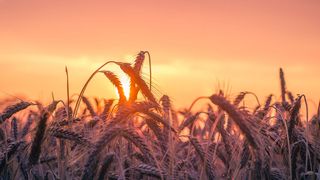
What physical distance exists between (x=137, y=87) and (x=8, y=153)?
1.23 metres

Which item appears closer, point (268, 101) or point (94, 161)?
point (94, 161)

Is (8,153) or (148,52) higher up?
(148,52)

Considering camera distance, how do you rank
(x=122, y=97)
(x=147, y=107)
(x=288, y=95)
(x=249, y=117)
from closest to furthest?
(x=249, y=117), (x=147, y=107), (x=122, y=97), (x=288, y=95)


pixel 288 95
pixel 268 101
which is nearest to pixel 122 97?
pixel 268 101

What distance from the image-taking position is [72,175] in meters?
4.95

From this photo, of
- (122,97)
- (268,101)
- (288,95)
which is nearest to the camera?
(122,97)

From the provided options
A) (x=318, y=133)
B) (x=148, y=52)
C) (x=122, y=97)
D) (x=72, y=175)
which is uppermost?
(x=148, y=52)

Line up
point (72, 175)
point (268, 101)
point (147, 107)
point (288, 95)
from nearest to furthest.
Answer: point (147, 107)
point (72, 175)
point (268, 101)
point (288, 95)

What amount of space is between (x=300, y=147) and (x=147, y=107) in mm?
1737

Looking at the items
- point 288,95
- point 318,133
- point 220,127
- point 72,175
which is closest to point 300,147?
point 318,133

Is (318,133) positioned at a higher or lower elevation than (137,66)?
lower

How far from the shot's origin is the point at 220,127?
5.48m

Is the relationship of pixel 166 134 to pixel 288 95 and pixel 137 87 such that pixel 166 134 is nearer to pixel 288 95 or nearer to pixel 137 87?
pixel 137 87

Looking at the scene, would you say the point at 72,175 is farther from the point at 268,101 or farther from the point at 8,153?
the point at 268,101
